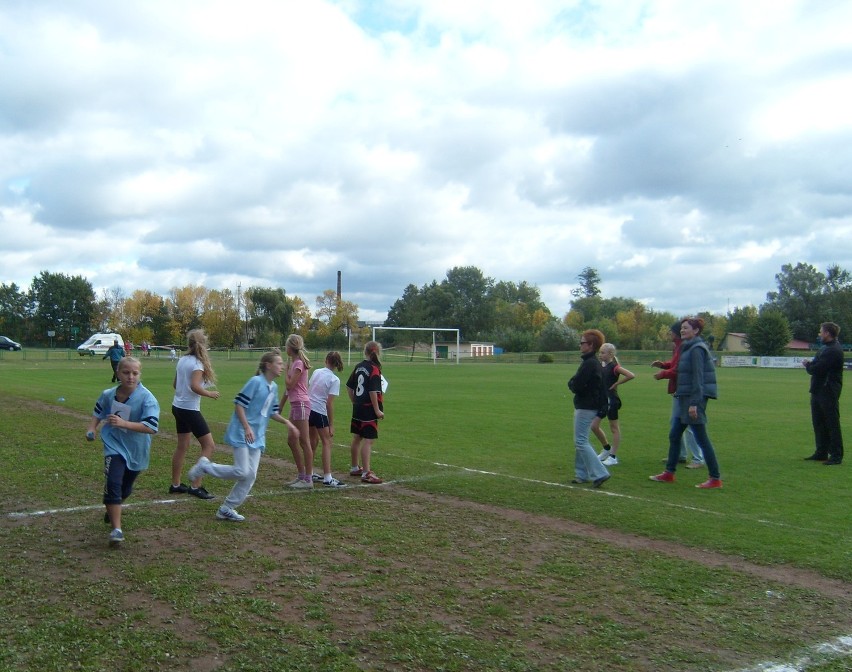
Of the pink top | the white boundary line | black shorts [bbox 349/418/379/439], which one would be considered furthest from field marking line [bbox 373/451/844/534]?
the pink top

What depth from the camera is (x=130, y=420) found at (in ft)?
20.9

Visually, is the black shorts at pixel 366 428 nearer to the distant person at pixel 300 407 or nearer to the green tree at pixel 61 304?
the distant person at pixel 300 407

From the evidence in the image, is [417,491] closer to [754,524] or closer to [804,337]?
[754,524]

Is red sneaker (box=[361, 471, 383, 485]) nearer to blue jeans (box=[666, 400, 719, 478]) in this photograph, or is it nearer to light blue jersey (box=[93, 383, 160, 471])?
light blue jersey (box=[93, 383, 160, 471])

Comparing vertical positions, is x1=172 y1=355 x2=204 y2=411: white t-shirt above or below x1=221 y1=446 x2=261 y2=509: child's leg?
above

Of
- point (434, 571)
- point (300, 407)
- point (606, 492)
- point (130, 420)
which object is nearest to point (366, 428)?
point (300, 407)

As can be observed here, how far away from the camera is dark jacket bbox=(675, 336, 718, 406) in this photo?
9.27m

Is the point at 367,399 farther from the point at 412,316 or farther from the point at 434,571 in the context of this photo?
the point at 412,316

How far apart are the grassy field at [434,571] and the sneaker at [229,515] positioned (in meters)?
0.10

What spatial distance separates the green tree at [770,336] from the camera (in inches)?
3351

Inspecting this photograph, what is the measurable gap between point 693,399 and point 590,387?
130 centimetres

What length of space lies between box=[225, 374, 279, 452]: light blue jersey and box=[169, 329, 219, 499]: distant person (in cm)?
91

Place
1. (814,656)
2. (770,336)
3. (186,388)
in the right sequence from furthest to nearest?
(770,336), (186,388), (814,656)

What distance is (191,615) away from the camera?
4.62 m
